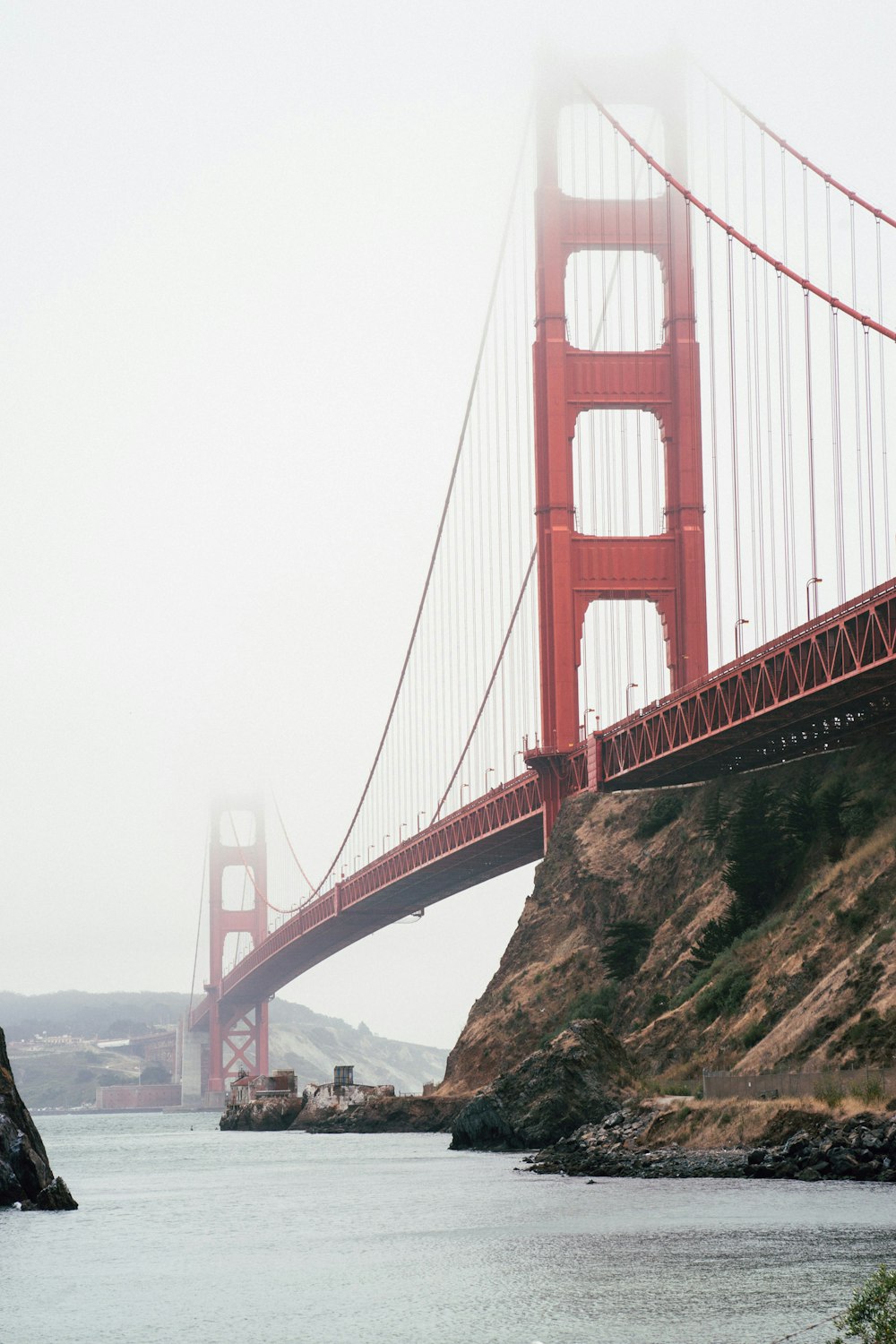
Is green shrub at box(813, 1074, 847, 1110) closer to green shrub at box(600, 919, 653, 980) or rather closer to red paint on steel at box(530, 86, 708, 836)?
green shrub at box(600, 919, 653, 980)

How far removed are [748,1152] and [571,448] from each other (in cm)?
3976

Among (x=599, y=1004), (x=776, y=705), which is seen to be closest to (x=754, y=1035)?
(x=776, y=705)

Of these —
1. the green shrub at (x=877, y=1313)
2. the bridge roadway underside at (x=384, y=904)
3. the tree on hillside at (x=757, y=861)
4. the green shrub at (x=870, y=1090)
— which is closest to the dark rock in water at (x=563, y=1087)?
the tree on hillside at (x=757, y=861)

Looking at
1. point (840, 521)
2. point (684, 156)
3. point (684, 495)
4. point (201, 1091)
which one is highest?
point (684, 156)

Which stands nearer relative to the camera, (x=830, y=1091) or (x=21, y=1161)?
(x=21, y=1161)

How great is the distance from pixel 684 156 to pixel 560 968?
30.9 meters

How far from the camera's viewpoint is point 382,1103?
291 feet

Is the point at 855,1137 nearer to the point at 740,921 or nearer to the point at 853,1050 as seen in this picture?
the point at 853,1050

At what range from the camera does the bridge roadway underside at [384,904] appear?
276 ft

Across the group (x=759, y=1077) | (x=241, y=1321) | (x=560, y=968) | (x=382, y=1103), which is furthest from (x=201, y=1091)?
(x=241, y=1321)

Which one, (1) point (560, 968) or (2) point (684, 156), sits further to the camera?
(2) point (684, 156)

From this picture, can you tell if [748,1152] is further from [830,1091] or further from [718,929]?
[718,929]

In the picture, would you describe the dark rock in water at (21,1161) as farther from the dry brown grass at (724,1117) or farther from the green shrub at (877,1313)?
the green shrub at (877,1313)

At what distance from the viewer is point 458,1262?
29406mm
